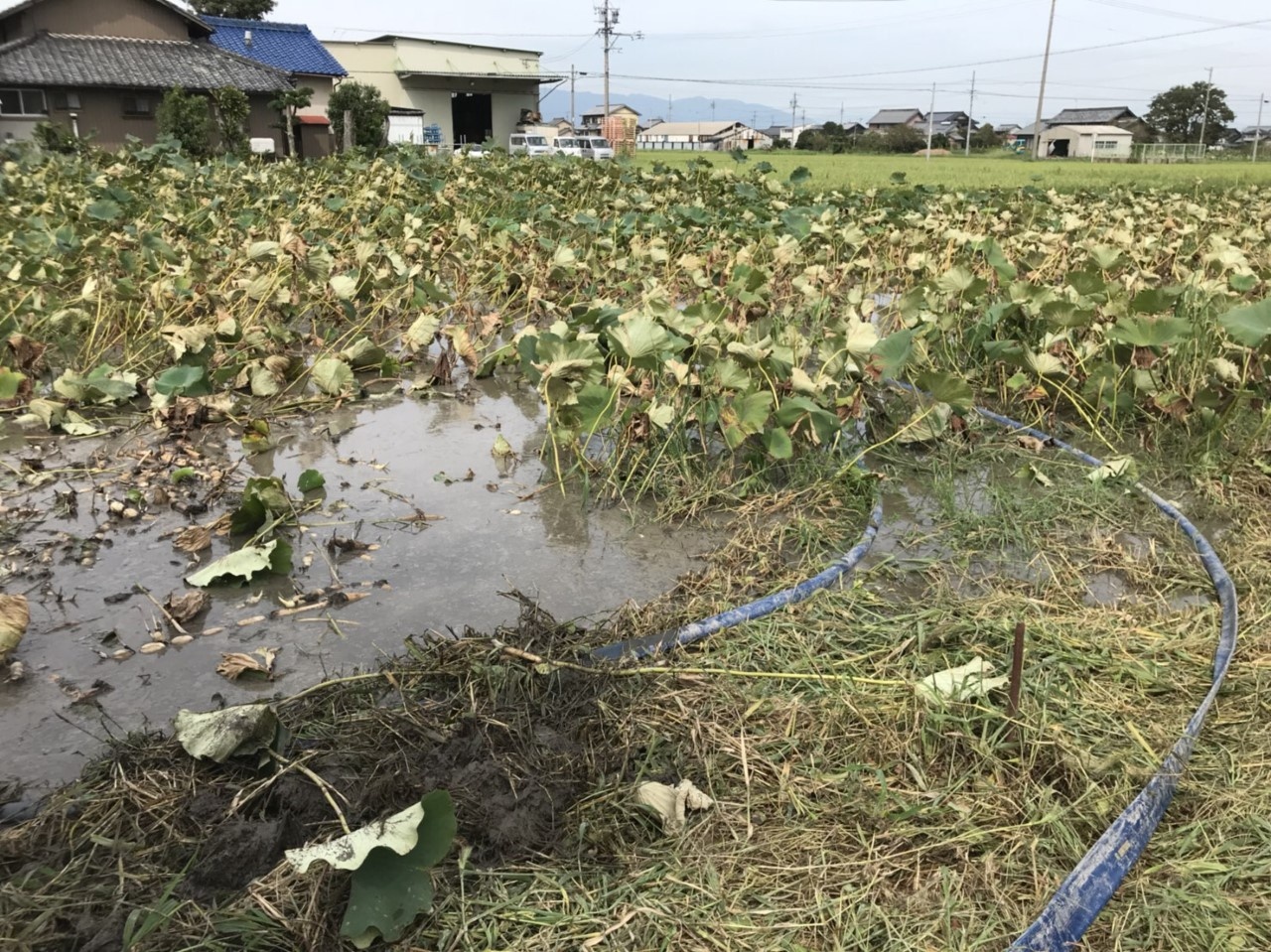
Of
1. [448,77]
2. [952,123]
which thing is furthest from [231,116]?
[952,123]

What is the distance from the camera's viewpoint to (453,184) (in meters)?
9.21

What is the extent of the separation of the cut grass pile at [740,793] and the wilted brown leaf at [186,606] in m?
0.53

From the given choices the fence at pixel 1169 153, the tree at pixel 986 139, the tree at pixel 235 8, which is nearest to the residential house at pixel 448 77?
the tree at pixel 235 8

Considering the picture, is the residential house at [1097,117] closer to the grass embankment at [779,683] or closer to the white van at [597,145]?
the white van at [597,145]

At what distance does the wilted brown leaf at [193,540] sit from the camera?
2.54 m

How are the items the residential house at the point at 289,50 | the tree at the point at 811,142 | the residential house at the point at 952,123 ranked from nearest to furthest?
the residential house at the point at 289,50
the tree at the point at 811,142
the residential house at the point at 952,123

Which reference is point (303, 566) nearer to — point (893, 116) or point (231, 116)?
point (231, 116)

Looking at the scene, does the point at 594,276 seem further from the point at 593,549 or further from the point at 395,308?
the point at 593,549

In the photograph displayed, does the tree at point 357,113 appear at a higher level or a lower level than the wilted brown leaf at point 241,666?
higher

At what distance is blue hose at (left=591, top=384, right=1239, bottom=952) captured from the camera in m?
1.40

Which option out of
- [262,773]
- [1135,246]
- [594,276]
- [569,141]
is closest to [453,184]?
[594,276]

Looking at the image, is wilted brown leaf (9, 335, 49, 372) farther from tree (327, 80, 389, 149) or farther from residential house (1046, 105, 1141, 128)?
residential house (1046, 105, 1141, 128)

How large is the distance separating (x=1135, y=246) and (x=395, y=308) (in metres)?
4.23

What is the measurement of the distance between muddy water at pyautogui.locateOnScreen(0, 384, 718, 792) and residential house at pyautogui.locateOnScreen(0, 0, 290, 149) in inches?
928
